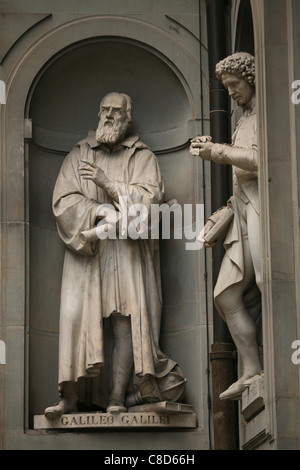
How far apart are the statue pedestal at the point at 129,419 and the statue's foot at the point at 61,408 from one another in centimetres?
4

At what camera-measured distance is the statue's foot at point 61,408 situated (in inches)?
569

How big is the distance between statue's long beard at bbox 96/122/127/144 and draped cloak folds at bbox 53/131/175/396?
0.17 meters

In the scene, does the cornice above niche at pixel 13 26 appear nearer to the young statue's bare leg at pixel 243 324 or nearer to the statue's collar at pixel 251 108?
the statue's collar at pixel 251 108

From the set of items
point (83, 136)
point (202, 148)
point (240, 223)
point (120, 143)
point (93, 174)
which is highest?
point (83, 136)

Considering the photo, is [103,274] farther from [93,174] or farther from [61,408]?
[61,408]

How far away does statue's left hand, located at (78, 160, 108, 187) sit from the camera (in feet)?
47.9

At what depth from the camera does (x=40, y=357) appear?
14828 millimetres

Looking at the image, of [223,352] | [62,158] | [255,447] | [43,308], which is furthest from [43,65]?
[255,447]

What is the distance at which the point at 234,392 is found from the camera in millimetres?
12680

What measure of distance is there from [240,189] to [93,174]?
2242 mm

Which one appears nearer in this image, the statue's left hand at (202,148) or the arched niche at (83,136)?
the statue's left hand at (202,148)

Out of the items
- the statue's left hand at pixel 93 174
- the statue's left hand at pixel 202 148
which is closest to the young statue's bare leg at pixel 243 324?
the statue's left hand at pixel 202 148

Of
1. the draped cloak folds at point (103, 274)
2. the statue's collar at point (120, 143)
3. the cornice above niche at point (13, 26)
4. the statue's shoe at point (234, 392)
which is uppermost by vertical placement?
the cornice above niche at point (13, 26)

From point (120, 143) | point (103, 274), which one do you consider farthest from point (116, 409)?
point (120, 143)
